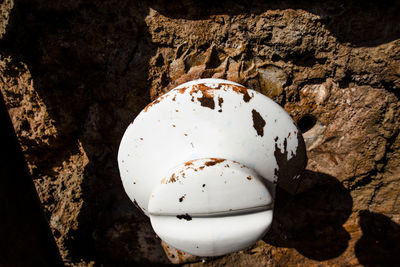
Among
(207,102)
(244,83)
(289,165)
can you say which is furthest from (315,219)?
(207,102)

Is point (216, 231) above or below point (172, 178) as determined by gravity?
below

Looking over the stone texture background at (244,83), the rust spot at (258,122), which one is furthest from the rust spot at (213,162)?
the stone texture background at (244,83)

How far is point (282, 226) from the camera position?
0.90m

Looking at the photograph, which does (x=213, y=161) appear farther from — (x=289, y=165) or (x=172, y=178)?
(x=289, y=165)

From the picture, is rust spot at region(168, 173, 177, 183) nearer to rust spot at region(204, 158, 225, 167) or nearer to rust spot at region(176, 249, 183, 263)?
rust spot at region(204, 158, 225, 167)

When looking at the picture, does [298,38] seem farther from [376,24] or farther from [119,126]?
[119,126]

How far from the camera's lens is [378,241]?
2.84 feet

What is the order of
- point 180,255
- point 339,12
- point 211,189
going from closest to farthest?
point 211,189
point 339,12
point 180,255

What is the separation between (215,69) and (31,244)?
0.84m

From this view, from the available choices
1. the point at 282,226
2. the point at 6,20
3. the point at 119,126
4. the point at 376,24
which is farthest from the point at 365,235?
the point at 6,20

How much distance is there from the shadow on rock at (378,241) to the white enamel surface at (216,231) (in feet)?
1.84

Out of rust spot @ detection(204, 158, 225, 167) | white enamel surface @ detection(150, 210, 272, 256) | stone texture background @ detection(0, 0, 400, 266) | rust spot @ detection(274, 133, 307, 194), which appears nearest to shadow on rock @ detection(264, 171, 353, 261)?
stone texture background @ detection(0, 0, 400, 266)

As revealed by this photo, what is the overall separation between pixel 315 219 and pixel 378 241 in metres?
0.23

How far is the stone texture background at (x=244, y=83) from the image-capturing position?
74cm
